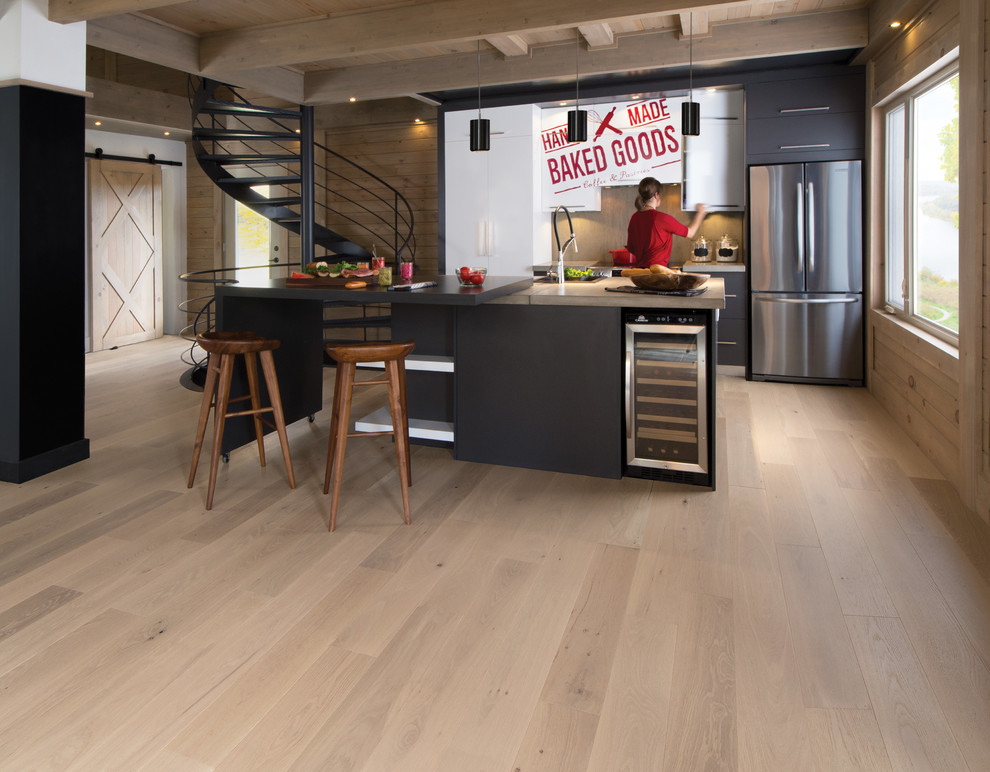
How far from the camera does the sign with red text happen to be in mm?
6633

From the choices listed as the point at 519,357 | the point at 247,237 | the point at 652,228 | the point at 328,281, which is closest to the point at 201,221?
the point at 247,237

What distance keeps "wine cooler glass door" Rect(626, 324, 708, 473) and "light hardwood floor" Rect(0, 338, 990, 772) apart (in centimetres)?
19

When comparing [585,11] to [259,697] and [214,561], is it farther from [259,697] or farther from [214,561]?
[259,697]

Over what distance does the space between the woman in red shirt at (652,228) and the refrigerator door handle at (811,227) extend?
1.25m

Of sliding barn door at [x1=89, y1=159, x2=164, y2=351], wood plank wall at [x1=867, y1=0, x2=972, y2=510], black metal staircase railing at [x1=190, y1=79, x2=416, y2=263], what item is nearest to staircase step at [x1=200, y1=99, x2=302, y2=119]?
black metal staircase railing at [x1=190, y1=79, x2=416, y2=263]

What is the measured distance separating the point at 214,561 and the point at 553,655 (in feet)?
4.63

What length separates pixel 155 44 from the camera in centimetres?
508

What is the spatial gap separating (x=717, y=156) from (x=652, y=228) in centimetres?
167

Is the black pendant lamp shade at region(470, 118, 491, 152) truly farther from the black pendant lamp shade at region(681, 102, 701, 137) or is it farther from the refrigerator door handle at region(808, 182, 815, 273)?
the refrigerator door handle at region(808, 182, 815, 273)

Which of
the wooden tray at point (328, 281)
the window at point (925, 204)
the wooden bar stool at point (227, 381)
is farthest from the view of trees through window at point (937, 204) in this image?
the wooden bar stool at point (227, 381)

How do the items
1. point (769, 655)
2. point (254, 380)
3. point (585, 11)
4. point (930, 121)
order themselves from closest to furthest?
point (769, 655) < point (254, 380) < point (585, 11) < point (930, 121)

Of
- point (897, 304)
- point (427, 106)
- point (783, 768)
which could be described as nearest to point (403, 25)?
point (427, 106)

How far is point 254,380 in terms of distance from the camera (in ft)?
12.7

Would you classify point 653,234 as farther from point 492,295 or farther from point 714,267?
point 492,295
